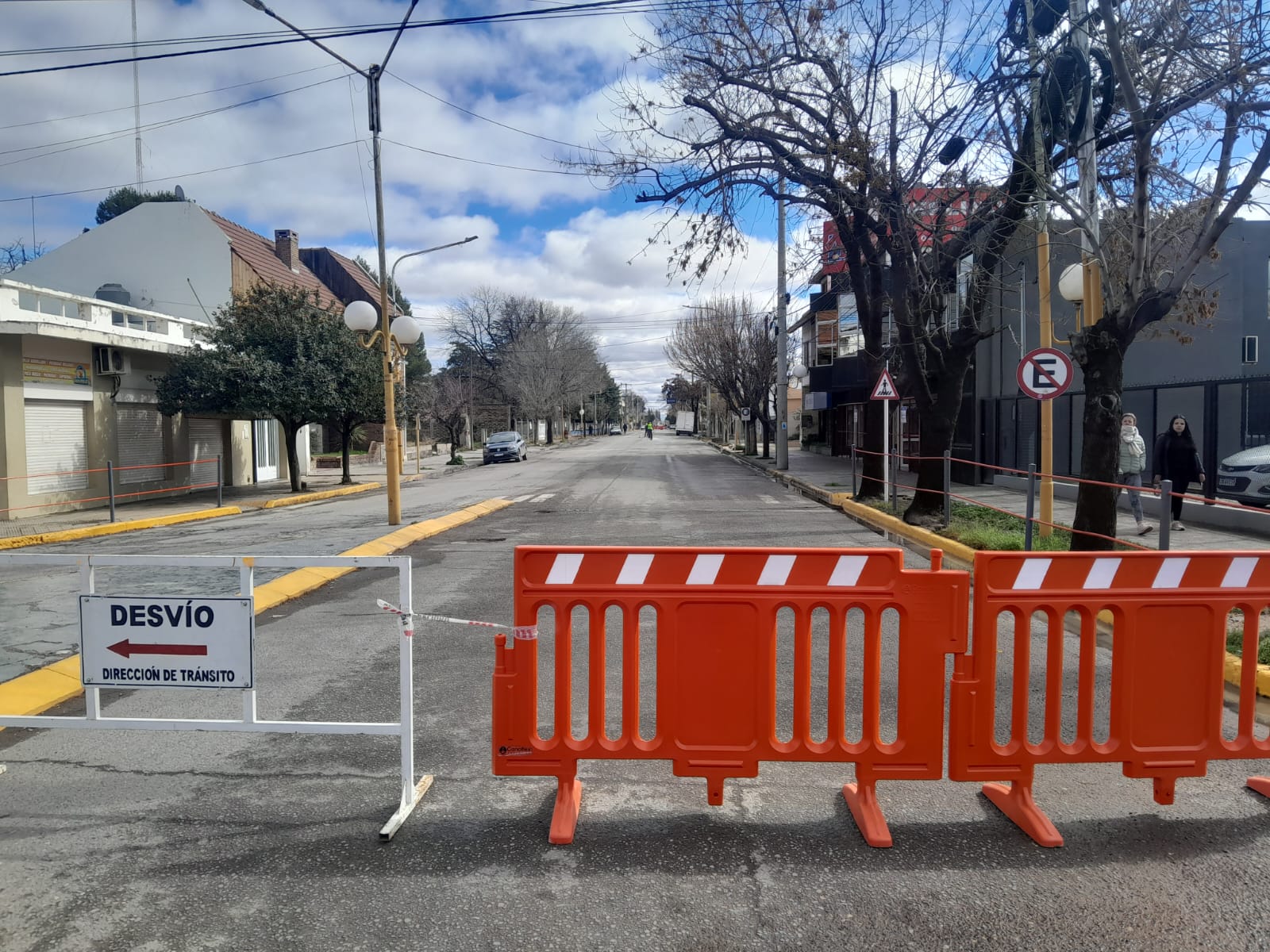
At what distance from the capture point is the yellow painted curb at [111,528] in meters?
14.2

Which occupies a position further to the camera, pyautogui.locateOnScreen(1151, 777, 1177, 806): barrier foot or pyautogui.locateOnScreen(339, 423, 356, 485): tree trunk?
pyautogui.locateOnScreen(339, 423, 356, 485): tree trunk

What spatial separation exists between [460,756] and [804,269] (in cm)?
1275

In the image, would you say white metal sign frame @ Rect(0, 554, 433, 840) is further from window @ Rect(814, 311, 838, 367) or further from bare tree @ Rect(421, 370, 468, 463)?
window @ Rect(814, 311, 838, 367)

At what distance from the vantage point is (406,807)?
12.6 feet

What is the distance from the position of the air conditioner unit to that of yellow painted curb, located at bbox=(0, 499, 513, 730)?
10.0 metres

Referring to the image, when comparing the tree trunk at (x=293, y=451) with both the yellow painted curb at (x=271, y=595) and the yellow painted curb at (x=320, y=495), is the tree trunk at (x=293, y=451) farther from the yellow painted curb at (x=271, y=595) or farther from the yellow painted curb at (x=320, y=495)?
the yellow painted curb at (x=271, y=595)

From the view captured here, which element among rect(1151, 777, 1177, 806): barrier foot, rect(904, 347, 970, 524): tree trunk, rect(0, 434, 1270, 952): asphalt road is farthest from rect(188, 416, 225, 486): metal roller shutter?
rect(1151, 777, 1177, 806): barrier foot

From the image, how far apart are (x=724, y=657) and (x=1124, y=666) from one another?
6.07 ft

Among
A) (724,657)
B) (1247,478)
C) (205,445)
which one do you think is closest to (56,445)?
(205,445)

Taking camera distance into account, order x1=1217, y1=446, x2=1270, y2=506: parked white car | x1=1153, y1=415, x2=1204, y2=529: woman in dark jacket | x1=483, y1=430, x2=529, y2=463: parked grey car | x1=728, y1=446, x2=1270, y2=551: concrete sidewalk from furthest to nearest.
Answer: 1. x1=483, y1=430, x2=529, y2=463: parked grey car
2. x1=1217, y1=446, x2=1270, y2=506: parked white car
3. x1=1153, y1=415, x2=1204, y2=529: woman in dark jacket
4. x1=728, y1=446, x2=1270, y2=551: concrete sidewalk

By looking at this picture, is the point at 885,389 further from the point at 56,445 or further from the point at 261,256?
the point at 261,256

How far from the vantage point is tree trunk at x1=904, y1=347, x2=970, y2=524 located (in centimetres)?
1409

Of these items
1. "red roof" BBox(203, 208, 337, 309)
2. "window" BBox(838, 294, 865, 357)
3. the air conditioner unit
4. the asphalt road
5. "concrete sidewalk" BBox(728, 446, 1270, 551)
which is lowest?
the asphalt road

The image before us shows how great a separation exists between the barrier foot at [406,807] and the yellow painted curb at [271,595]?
2.74 metres
